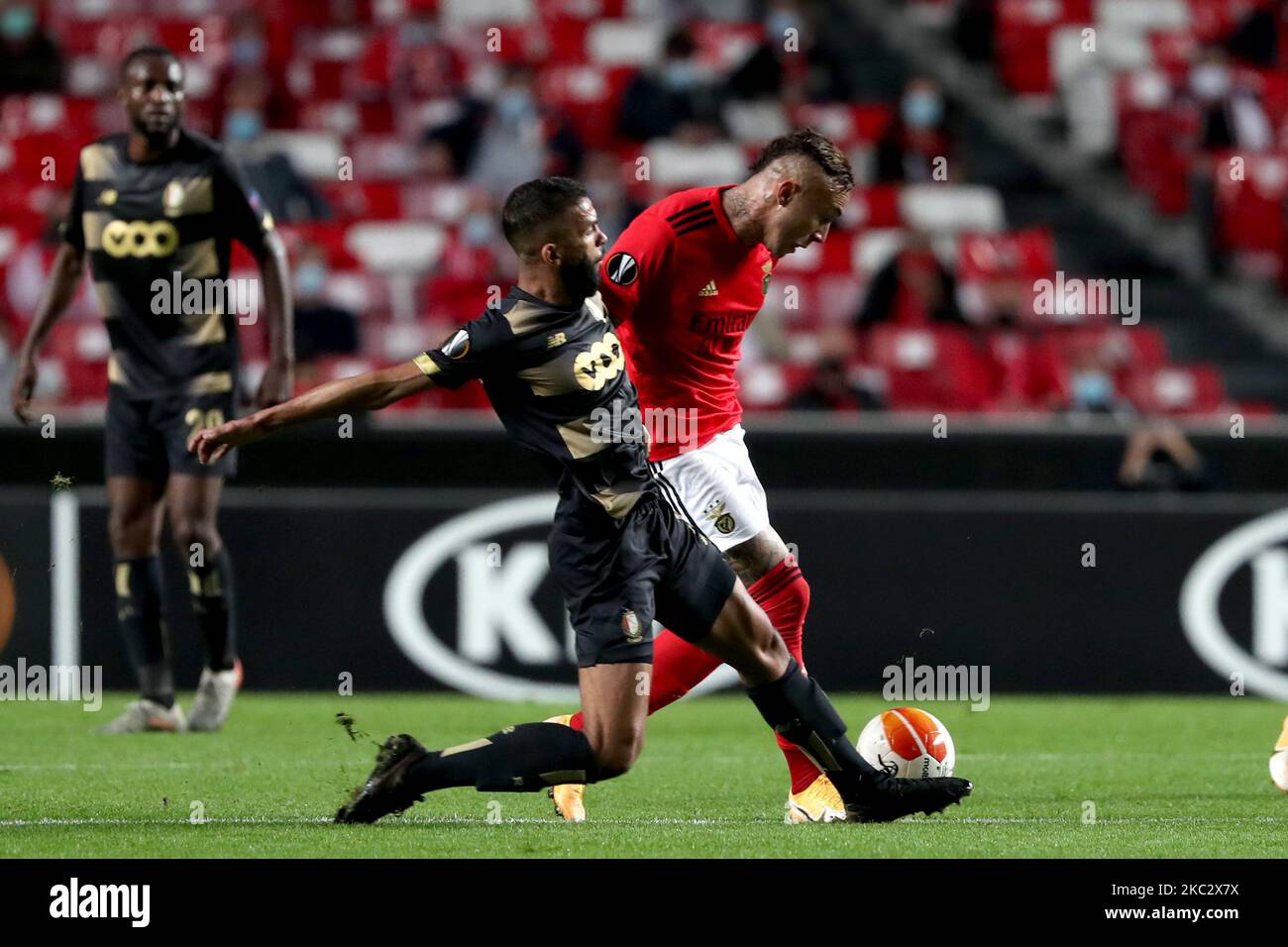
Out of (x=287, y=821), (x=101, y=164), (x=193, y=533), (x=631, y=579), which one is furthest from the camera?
(x=101, y=164)

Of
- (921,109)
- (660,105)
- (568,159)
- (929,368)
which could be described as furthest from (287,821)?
(921,109)

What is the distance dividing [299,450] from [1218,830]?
6186 millimetres

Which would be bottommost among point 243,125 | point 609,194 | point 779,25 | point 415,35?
point 609,194

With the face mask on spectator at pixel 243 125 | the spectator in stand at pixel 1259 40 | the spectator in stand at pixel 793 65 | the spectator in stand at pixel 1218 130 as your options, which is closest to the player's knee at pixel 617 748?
the face mask on spectator at pixel 243 125

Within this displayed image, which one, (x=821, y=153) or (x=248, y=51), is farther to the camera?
(x=248, y=51)

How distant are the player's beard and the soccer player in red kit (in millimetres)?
522

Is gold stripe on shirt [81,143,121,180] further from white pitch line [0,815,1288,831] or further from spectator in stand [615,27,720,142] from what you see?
spectator in stand [615,27,720,142]

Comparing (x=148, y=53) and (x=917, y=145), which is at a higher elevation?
(x=917, y=145)

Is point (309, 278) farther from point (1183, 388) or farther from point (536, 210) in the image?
point (536, 210)

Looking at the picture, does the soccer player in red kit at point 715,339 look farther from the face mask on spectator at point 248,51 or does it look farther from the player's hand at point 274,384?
the face mask on spectator at point 248,51

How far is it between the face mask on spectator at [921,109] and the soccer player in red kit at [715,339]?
8943mm

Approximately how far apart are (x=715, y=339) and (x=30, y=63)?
10.1 m

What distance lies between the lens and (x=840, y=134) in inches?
592

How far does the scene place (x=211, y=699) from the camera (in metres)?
8.41
